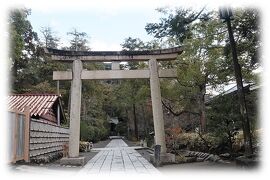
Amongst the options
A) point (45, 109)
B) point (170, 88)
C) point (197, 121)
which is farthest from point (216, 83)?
point (45, 109)

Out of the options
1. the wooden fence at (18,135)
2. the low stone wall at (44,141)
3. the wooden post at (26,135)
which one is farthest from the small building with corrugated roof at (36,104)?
the wooden fence at (18,135)

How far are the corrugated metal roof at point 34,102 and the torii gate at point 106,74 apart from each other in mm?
3742

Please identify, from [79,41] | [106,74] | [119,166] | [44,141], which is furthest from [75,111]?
[79,41]

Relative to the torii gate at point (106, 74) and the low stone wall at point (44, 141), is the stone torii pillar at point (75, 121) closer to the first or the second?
the torii gate at point (106, 74)

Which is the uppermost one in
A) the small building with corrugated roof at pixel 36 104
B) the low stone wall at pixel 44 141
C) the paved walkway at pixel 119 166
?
the small building with corrugated roof at pixel 36 104

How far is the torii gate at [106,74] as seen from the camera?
1393 cm

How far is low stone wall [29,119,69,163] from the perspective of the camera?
516 inches

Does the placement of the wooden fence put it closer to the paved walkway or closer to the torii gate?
the paved walkway

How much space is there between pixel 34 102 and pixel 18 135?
29.4ft

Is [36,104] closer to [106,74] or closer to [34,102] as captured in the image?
[34,102]

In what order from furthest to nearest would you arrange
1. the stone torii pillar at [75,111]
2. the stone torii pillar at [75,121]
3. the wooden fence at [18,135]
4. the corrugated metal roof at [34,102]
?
the corrugated metal roof at [34,102] → the stone torii pillar at [75,111] → the stone torii pillar at [75,121] → the wooden fence at [18,135]

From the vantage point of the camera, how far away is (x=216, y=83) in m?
22.0

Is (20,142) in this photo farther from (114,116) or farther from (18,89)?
(114,116)

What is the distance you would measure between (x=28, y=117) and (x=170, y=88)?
1543 cm
